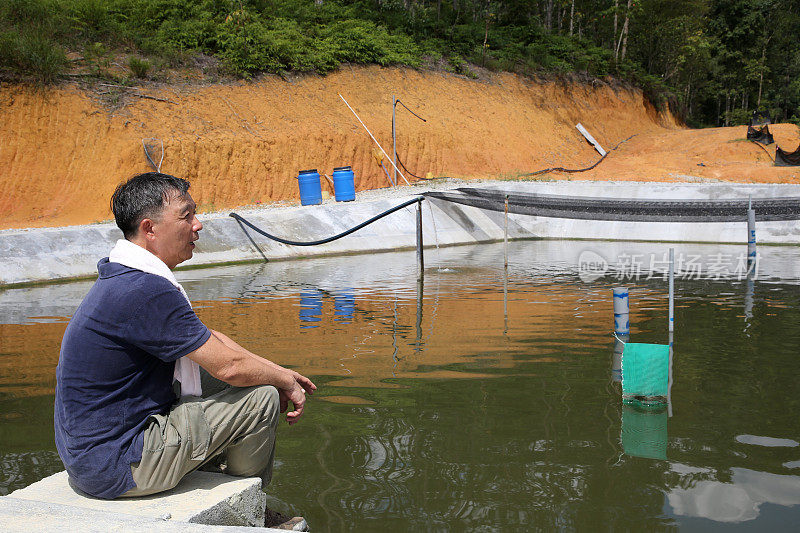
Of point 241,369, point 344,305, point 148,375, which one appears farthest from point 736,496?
point 344,305

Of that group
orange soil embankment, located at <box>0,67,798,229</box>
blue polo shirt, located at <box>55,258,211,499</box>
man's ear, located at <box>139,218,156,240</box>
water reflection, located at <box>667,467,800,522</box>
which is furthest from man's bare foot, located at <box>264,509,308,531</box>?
orange soil embankment, located at <box>0,67,798,229</box>

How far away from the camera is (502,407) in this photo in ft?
17.6

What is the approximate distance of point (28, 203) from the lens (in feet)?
59.7

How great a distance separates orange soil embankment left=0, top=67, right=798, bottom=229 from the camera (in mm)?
19000

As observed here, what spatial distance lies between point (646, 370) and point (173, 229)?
3.81m

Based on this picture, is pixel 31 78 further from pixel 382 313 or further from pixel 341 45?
pixel 382 313

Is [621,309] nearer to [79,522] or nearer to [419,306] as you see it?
[419,306]

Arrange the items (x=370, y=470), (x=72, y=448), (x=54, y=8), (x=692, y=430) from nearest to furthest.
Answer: (x=72, y=448)
(x=370, y=470)
(x=692, y=430)
(x=54, y=8)

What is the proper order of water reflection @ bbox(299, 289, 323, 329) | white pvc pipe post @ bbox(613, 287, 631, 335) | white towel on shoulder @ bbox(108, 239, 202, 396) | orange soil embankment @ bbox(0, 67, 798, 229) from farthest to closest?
orange soil embankment @ bbox(0, 67, 798, 229) < water reflection @ bbox(299, 289, 323, 329) < white pvc pipe post @ bbox(613, 287, 631, 335) < white towel on shoulder @ bbox(108, 239, 202, 396)

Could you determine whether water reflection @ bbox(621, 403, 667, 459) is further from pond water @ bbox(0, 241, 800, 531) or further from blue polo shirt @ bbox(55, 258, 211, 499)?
blue polo shirt @ bbox(55, 258, 211, 499)

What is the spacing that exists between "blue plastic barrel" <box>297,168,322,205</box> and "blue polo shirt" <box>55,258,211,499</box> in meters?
15.1

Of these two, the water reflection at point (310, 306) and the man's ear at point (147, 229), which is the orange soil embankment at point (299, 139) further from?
the man's ear at point (147, 229)

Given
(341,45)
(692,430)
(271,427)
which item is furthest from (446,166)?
(271,427)

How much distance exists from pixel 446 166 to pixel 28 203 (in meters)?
13.7
